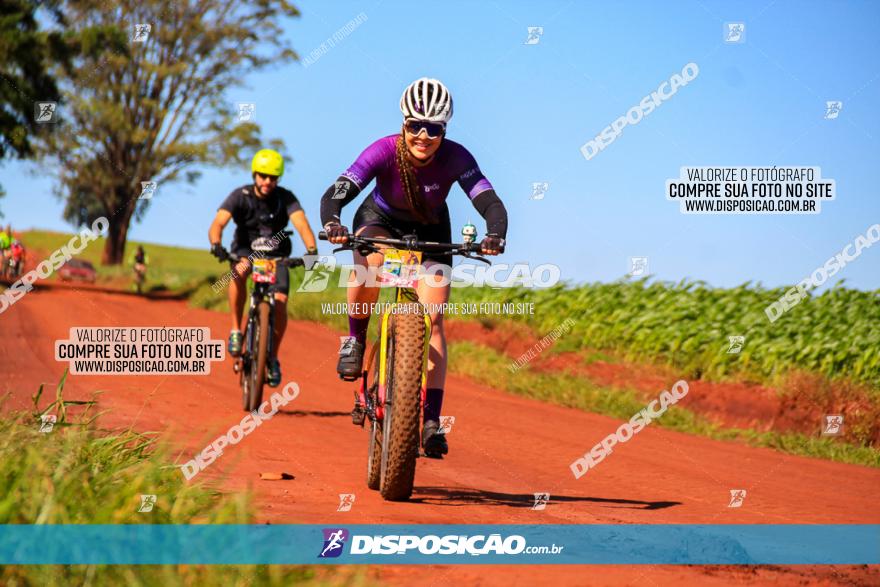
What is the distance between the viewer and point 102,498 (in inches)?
165

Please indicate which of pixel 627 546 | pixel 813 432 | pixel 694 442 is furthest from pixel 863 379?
pixel 627 546

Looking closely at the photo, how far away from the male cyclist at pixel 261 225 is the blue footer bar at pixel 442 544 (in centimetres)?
508

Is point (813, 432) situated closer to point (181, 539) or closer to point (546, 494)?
point (546, 494)

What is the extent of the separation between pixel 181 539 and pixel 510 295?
1754 cm

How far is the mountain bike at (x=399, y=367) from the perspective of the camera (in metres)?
5.59

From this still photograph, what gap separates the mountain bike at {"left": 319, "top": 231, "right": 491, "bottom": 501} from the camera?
5.59m
